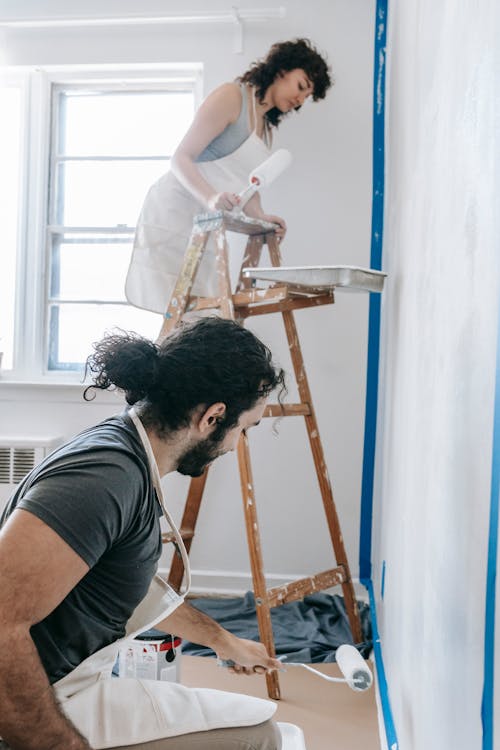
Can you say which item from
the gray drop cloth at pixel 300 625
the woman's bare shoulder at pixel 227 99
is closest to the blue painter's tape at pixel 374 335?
the gray drop cloth at pixel 300 625

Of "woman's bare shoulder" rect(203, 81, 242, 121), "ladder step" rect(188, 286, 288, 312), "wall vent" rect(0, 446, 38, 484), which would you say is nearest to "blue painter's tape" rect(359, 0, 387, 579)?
"woman's bare shoulder" rect(203, 81, 242, 121)

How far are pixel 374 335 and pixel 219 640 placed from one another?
1.73m

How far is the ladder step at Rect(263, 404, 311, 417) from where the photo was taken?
225cm

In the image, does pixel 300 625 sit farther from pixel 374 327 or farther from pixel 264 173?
pixel 264 173

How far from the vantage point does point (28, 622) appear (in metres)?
0.98

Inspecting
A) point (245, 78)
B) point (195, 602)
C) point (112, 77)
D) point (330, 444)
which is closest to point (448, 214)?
point (245, 78)

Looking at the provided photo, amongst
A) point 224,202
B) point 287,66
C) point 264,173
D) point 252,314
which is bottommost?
point 252,314

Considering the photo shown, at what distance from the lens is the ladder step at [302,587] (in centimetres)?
216

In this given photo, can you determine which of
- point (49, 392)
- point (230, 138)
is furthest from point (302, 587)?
point (230, 138)

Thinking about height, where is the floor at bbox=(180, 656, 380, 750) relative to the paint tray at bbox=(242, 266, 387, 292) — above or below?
below

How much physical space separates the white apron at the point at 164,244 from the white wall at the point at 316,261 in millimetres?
439

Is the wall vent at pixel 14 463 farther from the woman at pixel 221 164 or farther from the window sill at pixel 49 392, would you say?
the woman at pixel 221 164

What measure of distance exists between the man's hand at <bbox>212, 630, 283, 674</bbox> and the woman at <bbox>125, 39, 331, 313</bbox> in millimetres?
1402

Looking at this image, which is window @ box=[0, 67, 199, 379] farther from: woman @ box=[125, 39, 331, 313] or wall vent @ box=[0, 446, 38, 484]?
woman @ box=[125, 39, 331, 313]
